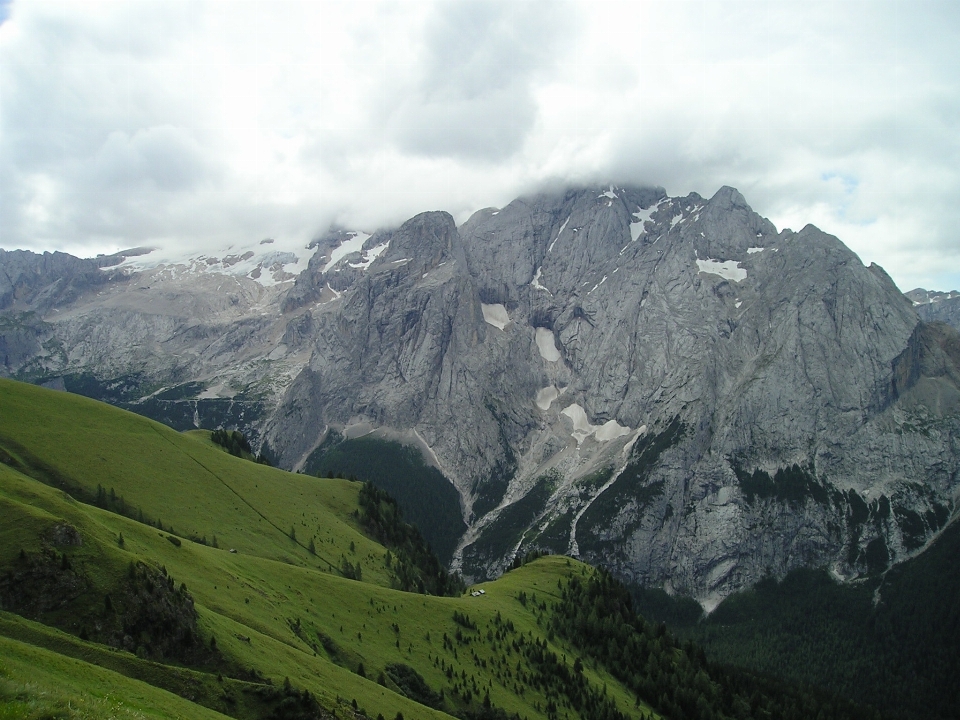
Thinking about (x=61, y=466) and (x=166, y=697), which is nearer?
(x=166, y=697)

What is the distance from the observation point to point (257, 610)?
74.5m

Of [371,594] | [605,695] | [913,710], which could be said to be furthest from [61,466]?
[913,710]

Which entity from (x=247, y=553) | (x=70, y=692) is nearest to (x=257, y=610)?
(x=247, y=553)

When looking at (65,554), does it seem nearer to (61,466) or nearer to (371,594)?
(371,594)

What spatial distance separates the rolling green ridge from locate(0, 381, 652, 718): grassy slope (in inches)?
14.1

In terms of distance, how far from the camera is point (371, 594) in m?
105

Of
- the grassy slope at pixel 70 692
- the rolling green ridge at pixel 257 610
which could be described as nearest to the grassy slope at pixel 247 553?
the rolling green ridge at pixel 257 610

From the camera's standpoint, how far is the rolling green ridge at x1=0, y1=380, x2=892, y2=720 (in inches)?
1930

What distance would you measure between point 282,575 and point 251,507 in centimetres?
4619

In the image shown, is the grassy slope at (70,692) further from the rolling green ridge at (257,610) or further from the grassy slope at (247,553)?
the grassy slope at (247,553)

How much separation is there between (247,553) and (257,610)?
42182 millimetres

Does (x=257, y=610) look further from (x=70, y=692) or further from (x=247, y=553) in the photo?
(x=70, y=692)

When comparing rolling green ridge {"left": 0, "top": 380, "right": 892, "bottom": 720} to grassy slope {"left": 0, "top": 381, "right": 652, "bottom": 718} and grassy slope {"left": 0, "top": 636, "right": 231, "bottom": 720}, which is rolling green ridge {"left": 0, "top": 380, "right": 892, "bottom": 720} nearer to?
grassy slope {"left": 0, "top": 636, "right": 231, "bottom": 720}

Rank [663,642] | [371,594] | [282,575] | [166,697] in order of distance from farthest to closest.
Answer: [663,642], [371,594], [282,575], [166,697]
